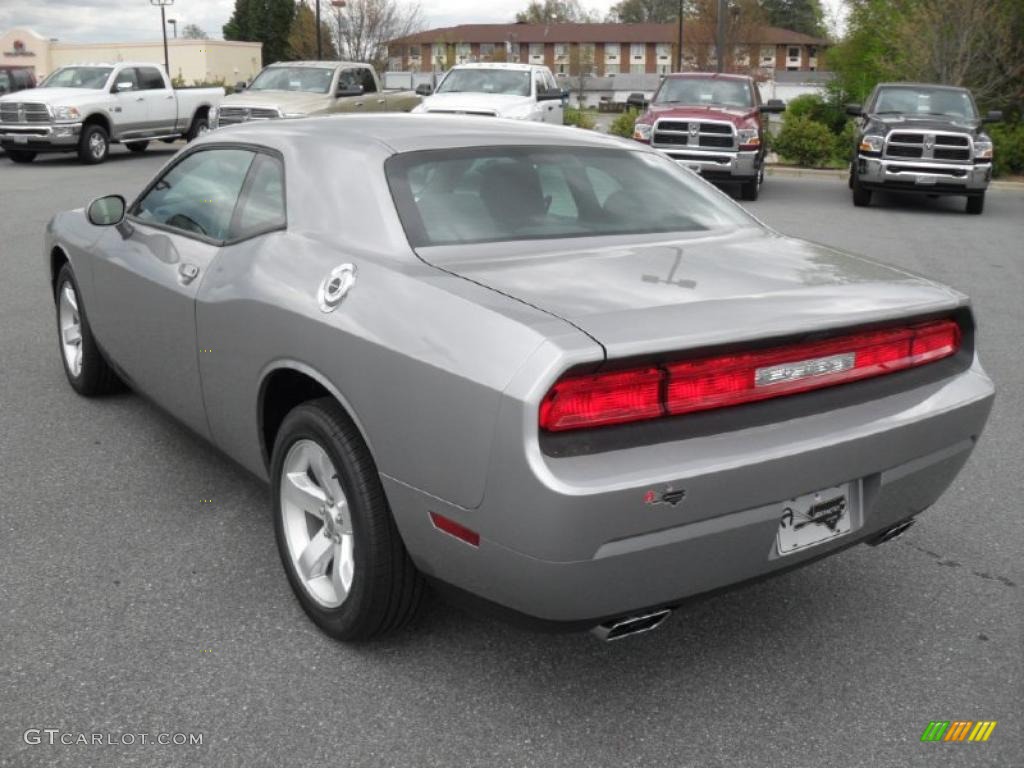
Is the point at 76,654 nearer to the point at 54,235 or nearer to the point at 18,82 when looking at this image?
the point at 54,235

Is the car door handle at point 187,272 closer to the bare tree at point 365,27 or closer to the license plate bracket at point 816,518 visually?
the license plate bracket at point 816,518

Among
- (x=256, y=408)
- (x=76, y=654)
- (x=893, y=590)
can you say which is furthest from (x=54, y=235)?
(x=893, y=590)

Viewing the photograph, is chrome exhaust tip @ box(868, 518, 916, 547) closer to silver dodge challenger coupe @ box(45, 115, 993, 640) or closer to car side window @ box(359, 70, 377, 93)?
silver dodge challenger coupe @ box(45, 115, 993, 640)

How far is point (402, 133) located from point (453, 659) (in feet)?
5.98

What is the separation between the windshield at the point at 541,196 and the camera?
346 cm

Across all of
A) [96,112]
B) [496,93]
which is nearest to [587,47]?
[96,112]

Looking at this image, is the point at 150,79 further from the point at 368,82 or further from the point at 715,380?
the point at 715,380

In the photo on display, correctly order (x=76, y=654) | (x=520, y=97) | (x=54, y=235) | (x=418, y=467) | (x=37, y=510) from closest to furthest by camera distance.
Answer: (x=418, y=467)
(x=76, y=654)
(x=37, y=510)
(x=54, y=235)
(x=520, y=97)

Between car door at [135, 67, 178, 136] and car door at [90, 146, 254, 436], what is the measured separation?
62.9ft

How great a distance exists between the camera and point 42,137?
2052 cm

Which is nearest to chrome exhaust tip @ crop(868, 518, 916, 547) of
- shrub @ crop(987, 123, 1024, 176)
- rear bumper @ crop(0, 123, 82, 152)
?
rear bumper @ crop(0, 123, 82, 152)

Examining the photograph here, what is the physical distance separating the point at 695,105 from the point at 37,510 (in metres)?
14.9

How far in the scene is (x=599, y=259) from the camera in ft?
10.9

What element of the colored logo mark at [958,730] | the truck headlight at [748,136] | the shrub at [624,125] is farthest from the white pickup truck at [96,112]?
the colored logo mark at [958,730]
